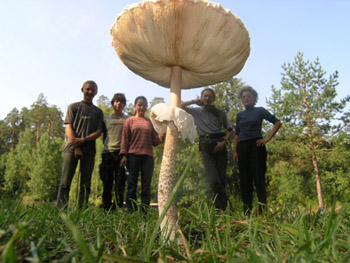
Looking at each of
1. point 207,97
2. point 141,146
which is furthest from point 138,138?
point 207,97

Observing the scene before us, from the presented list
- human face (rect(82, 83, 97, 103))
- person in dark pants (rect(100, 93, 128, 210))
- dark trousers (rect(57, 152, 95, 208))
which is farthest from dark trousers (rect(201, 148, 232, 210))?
human face (rect(82, 83, 97, 103))

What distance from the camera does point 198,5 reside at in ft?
4.61

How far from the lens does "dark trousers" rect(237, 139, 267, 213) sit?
3471 millimetres

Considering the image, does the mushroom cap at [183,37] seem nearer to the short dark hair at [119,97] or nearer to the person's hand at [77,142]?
the person's hand at [77,142]

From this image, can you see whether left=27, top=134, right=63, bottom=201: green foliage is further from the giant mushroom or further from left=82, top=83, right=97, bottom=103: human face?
the giant mushroom

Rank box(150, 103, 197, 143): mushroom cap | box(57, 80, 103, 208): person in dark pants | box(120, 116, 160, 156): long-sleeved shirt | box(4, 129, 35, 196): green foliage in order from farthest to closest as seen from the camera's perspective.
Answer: box(4, 129, 35, 196): green foliage < box(120, 116, 160, 156): long-sleeved shirt < box(57, 80, 103, 208): person in dark pants < box(150, 103, 197, 143): mushroom cap

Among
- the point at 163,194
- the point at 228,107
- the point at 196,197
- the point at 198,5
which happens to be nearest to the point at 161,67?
the point at 198,5

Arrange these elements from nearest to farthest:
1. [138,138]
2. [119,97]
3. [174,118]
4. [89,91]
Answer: [174,118] < [138,138] < [89,91] < [119,97]

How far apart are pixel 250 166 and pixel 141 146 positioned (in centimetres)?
184

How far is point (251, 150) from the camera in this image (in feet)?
11.9

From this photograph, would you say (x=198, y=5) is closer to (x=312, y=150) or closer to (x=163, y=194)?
(x=163, y=194)

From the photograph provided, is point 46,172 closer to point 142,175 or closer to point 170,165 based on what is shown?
point 142,175

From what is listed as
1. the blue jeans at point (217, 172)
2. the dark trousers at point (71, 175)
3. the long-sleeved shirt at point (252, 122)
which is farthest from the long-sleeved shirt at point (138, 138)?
the long-sleeved shirt at point (252, 122)

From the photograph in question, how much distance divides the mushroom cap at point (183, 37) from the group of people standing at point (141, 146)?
1.21 meters
